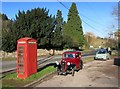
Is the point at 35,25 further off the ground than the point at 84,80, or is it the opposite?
the point at 35,25

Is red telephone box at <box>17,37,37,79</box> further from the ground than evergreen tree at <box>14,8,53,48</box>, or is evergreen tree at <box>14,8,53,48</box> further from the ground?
evergreen tree at <box>14,8,53,48</box>

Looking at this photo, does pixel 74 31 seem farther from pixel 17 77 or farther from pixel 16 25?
pixel 17 77

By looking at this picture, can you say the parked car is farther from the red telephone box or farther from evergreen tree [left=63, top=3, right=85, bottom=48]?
evergreen tree [left=63, top=3, right=85, bottom=48]

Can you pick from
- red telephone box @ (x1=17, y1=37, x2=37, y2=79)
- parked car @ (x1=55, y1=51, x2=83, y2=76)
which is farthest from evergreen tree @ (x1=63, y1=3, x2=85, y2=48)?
red telephone box @ (x1=17, y1=37, x2=37, y2=79)

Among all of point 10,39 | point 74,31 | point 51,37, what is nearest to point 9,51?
point 10,39

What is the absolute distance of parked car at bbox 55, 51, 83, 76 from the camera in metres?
19.7

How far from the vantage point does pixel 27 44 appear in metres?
16.8

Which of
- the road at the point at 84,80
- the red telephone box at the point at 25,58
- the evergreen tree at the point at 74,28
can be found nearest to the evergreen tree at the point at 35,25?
the road at the point at 84,80

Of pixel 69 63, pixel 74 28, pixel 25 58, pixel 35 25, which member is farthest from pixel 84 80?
pixel 74 28

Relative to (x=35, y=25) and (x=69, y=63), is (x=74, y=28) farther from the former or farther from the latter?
(x=69, y=63)

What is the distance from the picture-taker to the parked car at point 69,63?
19.7 m

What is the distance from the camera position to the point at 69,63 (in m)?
20.1

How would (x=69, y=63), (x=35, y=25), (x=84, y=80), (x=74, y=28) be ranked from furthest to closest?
(x=74, y=28) → (x=35, y=25) → (x=69, y=63) → (x=84, y=80)

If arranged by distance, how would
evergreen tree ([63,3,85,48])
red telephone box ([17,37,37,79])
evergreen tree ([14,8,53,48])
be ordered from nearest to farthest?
red telephone box ([17,37,37,79])
evergreen tree ([14,8,53,48])
evergreen tree ([63,3,85,48])
